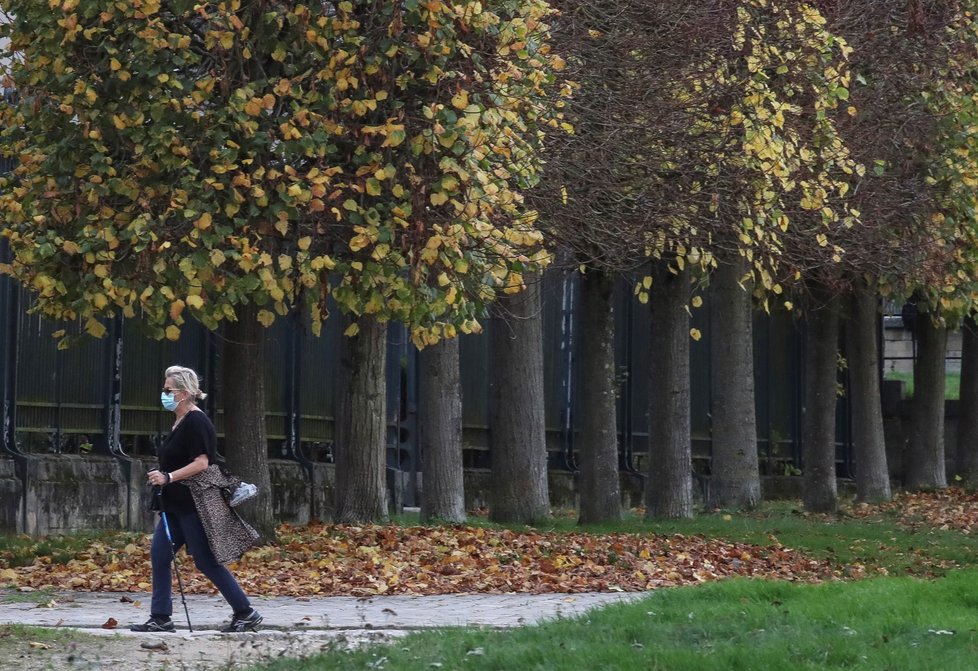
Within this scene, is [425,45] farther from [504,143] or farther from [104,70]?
[104,70]

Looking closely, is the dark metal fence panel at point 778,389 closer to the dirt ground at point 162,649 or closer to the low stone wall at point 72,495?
the low stone wall at point 72,495

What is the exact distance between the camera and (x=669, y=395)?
843 inches

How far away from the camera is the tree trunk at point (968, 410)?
3173 centimetres

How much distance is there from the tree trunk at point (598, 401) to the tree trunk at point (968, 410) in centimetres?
1273

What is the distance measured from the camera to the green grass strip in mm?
8766

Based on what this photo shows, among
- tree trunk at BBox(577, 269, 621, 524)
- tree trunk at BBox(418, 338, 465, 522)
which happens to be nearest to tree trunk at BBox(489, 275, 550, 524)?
tree trunk at BBox(418, 338, 465, 522)

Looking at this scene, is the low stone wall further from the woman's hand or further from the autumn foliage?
the woman's hand

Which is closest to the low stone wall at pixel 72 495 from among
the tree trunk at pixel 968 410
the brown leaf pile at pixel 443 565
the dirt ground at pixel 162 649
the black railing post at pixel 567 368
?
the brown leaf pile at pixel 443 565

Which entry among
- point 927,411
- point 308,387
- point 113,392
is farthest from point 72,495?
point 927,411

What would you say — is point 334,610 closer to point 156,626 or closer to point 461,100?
point 156,626

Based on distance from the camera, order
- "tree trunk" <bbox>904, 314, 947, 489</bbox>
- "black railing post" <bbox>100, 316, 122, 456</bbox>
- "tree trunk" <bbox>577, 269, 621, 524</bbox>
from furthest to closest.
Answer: "tree trunk" <bbox>904, 314, 947, 489</bbox> < "tree trunk" <bbox>577, 269, 621, 524</bbox> < "black railing post" <bbox>100, 316, 122, 456</bbox>

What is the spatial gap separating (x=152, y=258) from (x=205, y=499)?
12.6 ft

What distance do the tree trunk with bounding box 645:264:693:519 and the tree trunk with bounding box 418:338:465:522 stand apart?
Answer: 281 centimetres

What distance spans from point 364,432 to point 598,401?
309 centimetres
